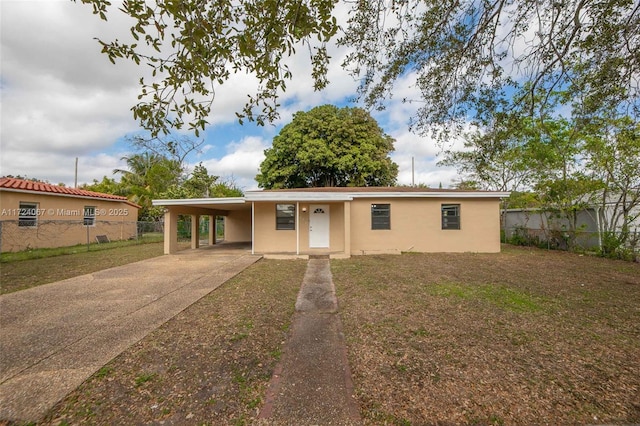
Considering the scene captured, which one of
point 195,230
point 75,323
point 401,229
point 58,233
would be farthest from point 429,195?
point 58,233

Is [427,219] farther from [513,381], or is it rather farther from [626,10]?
[513,381]

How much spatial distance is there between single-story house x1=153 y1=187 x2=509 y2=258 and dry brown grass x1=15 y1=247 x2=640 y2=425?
571 cm

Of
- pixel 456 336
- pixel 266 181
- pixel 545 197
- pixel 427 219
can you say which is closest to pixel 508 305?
pixel 456 336

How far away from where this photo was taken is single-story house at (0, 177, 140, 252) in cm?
1139

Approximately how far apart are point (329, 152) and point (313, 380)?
53.9 ft

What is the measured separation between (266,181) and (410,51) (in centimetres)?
1619

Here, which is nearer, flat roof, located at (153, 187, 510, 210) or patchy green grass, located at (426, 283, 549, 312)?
patchy green grass, located at (426, 283, 549, 312)

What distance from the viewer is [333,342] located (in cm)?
332

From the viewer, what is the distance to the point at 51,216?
13219 mm

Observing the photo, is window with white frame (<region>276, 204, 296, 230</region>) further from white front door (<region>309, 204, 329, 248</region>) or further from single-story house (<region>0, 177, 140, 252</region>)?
single-story house (<region>0, 177, 140, 252</region>)

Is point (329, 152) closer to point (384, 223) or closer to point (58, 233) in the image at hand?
point (384, 223)

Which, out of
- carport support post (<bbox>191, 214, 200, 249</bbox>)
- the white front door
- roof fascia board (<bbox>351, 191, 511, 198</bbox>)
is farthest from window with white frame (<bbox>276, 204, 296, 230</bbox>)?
carport support post (<bbox>191, 214, 200, 249</bbox>)

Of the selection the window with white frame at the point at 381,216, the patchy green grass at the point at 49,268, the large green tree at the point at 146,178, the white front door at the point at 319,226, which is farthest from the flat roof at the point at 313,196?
the large green tree at the point at 146,178

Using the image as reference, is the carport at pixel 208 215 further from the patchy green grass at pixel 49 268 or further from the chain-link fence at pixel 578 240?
the chain-link fence at pixel 578 240
